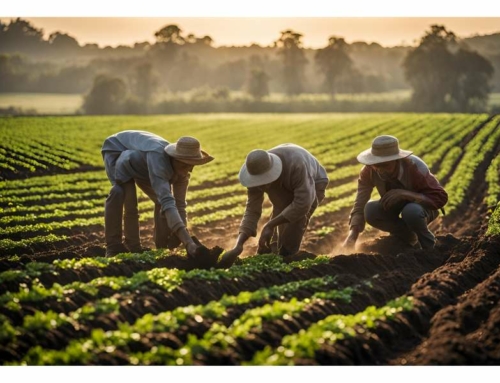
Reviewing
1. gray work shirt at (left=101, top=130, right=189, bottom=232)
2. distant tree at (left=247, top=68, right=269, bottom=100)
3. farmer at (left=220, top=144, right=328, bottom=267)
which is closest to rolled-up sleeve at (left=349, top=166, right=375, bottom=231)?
farmer at (left=220, top=144, right=328, bottom=267)

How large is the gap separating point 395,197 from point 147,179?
3.27m

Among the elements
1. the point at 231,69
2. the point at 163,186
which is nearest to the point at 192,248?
the point at 163,186

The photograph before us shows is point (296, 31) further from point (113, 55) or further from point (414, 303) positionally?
point (113, 55)

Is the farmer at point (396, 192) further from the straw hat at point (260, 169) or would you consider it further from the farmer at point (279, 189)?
the straw hat at point (260, 169)

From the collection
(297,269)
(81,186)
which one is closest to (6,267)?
(297,269)

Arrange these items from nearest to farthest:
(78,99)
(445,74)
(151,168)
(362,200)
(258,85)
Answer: (151,168)
(362,200)
(445,74)
(78,99)
(258,85)

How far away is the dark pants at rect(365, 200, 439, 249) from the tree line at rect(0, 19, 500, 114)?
7.02 meters

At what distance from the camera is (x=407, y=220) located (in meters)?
9.95

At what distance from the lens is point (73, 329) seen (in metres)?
6.70

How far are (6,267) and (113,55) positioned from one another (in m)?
29.5

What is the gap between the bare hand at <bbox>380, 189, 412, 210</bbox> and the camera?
989 centimetres

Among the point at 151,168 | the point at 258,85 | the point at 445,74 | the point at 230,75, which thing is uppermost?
the point at 230,75

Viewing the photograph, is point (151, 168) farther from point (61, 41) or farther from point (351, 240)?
point (61, 41)

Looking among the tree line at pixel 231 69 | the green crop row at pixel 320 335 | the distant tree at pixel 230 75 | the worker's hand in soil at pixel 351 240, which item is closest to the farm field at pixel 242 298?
the green crop row at pixel 320 335
